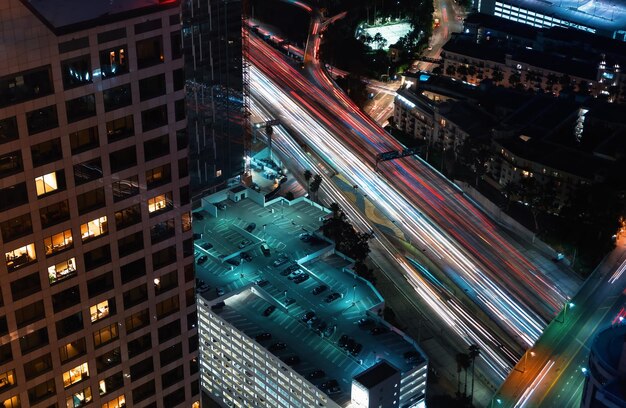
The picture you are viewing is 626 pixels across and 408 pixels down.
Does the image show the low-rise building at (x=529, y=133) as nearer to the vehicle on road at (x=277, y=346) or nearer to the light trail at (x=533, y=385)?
the light trail at (x=533, y=385)

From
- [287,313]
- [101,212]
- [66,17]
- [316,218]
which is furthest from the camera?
[316,218]

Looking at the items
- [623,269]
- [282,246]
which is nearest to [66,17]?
[282,246]

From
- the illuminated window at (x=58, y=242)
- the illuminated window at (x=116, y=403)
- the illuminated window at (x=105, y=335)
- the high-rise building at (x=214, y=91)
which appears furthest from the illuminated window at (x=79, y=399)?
the high-rise building at (x=214, y=91)

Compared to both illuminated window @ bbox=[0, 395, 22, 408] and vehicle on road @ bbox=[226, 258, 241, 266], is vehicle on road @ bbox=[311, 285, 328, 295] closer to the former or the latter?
vehicle on road @ bbox=[226, 258, 241, 266]

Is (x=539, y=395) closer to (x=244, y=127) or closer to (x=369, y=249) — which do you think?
(x=369, y=249)

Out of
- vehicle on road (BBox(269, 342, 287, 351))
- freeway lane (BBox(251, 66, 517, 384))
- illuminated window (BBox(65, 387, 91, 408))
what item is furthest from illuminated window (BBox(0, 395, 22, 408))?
freeway lane (BBox(251, 66, 517, 384))
